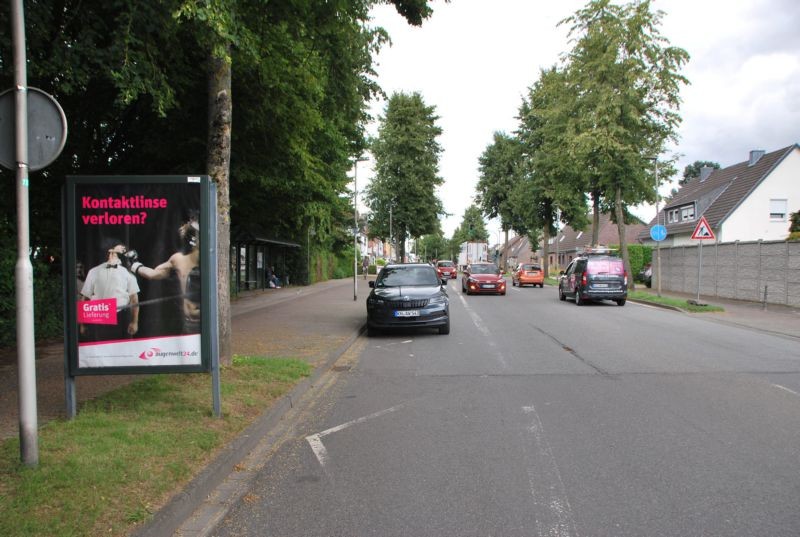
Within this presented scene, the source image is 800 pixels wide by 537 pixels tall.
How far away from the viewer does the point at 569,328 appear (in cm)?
1428

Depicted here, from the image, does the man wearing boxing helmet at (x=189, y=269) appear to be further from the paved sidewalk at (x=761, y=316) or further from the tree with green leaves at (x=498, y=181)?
the tree with green leaves at (x=498, y=181)

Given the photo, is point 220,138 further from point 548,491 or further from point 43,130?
point 548,491

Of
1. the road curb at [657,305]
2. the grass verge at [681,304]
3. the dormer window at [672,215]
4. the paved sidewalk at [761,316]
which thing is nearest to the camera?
the paved sidewalk at [761,316]

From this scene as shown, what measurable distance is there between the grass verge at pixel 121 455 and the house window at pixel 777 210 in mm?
41910

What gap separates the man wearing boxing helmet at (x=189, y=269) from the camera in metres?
5.50

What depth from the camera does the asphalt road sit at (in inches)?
145

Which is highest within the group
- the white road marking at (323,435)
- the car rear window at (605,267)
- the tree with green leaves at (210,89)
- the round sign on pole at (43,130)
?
the tree with green leaves at (210,89)

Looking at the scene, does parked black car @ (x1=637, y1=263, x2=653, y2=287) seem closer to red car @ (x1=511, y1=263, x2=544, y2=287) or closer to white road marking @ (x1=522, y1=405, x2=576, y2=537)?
red car @ (x1=511, y1=263, x2=544, y2=287)

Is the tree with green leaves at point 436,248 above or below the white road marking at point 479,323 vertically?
above

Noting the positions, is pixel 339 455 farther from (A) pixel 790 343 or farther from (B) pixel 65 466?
(A) pixel 790 343

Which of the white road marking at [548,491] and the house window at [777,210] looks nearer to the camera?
the white road marking at [548,491]

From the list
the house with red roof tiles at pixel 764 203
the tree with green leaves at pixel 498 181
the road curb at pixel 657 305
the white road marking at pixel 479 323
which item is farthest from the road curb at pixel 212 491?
the tree with green leaves at pixel 498 181

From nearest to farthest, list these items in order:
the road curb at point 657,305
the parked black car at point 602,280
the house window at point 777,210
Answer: the road curb at point 657,305 < the parked black car at point 602,280 < the house window at point 777,210

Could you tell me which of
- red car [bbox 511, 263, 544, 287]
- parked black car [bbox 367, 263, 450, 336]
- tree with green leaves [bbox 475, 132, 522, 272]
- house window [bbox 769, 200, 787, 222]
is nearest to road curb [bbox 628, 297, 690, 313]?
parked black car [bbox 367, 263, 450, 336]
